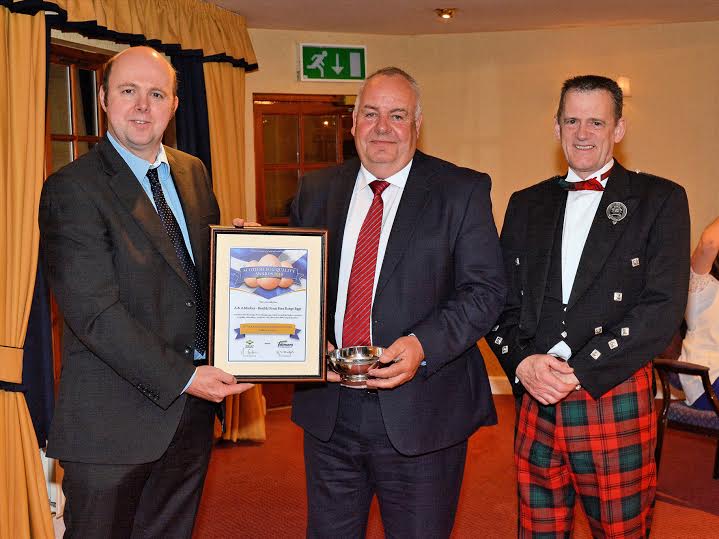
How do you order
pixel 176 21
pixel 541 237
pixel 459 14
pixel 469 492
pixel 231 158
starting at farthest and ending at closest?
pixel 459 14, pixel 231 158, pixel 176 21, pixel 469 492, pixel 541 237

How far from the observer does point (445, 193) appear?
253 centimetres

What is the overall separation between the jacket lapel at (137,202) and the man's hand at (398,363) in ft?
2.01

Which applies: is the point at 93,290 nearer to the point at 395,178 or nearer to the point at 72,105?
the point at 395,178

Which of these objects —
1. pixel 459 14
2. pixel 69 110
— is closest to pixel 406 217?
pixel 69 110

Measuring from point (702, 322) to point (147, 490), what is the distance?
3295mm

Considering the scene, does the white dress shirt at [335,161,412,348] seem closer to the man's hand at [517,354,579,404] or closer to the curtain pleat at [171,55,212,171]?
the man's hand at [517,354,579,404]

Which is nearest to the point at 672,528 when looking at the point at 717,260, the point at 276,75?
the point at 717,260

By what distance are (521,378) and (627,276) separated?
0.45 metres

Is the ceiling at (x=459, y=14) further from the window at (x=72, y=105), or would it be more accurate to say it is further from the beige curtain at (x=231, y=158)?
the window at (x=72, y=105)

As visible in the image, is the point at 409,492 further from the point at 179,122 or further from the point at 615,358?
the point at 179,122

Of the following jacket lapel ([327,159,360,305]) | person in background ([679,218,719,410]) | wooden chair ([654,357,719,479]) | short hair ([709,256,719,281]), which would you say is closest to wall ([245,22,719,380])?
short hair ([709,256,719,281])

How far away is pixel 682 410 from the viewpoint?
4547mm

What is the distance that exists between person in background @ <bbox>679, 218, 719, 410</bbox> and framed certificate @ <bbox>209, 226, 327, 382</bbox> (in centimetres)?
280

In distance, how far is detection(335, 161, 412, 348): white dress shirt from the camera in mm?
2557
